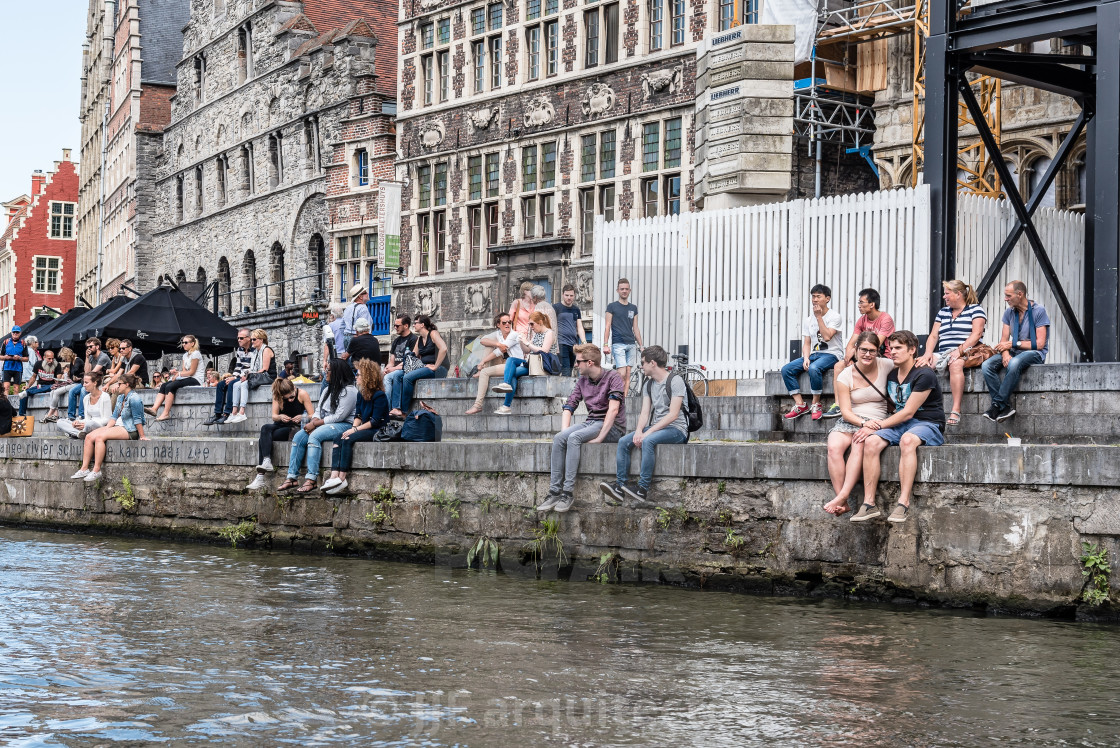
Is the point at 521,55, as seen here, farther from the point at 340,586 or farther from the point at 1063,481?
the point at 1063,481

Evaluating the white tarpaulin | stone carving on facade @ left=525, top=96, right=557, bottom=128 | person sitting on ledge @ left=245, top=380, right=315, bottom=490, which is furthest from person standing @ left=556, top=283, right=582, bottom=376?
stone carving on facade @ left=525, top=96, right=557, bottom=128

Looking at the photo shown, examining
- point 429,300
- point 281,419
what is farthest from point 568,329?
point 429,300

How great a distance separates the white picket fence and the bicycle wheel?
7.0 inches

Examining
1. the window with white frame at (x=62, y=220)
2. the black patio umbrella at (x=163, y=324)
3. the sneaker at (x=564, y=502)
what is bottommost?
the sneaker at (x=564, y=502)

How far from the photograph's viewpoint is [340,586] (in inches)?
468

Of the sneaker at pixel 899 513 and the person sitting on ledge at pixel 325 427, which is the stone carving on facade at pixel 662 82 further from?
the sneaker at pixel 899 513

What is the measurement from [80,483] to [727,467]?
9.32 meters

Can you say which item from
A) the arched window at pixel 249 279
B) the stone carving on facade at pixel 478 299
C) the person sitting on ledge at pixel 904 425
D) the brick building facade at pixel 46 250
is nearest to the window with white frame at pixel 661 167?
Result: the stone carving on facade at pixel 478 299

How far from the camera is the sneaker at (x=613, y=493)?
1194 centimetres

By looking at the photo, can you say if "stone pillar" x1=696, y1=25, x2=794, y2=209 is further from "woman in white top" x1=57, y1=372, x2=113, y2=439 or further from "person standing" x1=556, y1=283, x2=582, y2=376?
"woman in white top" x1=57, y1=372, x2=113, y2=439

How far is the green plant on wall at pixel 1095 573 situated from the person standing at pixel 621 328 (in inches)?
303

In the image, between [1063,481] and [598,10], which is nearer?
[1063,481]

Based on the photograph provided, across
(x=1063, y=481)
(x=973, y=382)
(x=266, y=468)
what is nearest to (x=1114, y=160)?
(x=973, y=382)

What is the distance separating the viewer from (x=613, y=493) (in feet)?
39.2
